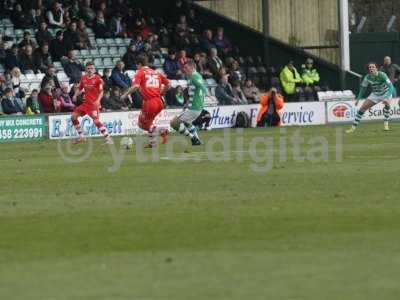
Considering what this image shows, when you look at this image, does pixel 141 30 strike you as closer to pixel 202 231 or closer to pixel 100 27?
pixel 100 27

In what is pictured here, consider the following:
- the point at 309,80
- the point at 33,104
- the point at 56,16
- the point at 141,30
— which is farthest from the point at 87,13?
the point at 309,80

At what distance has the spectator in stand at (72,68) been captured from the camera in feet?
136

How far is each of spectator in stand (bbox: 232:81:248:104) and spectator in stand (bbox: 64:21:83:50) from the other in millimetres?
5554

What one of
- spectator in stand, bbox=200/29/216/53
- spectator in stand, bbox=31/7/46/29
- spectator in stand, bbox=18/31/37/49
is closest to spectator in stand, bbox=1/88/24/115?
spectator in stand, bbox=18/31/37/49

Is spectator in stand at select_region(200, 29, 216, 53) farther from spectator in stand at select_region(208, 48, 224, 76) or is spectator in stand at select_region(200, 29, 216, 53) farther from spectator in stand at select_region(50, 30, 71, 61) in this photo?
spectator in stand at select_region(50, 30, 71, 61)

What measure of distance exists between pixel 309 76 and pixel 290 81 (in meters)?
1.44

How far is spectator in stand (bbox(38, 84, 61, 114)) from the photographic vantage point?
1540 inches

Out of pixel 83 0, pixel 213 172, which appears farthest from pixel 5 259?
pixel 83 0

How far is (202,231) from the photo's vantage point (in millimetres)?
15062

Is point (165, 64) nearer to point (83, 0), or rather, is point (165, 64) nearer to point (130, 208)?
point (83, 0)

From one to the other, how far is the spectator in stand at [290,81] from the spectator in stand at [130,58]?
20.2 ft

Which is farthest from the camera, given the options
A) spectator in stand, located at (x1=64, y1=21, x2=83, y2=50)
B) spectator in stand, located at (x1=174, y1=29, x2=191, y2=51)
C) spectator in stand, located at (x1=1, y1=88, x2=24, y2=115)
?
spectator in stand, located at (x1=174, y1=29, x2=191, y2=51)

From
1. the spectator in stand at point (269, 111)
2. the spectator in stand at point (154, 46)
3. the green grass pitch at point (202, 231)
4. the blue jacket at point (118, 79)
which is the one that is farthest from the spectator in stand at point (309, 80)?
the green grass pitch at point (202, 231)

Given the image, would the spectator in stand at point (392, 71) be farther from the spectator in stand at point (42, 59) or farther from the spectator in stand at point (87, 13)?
the spectator in stand at point (42, 59)
